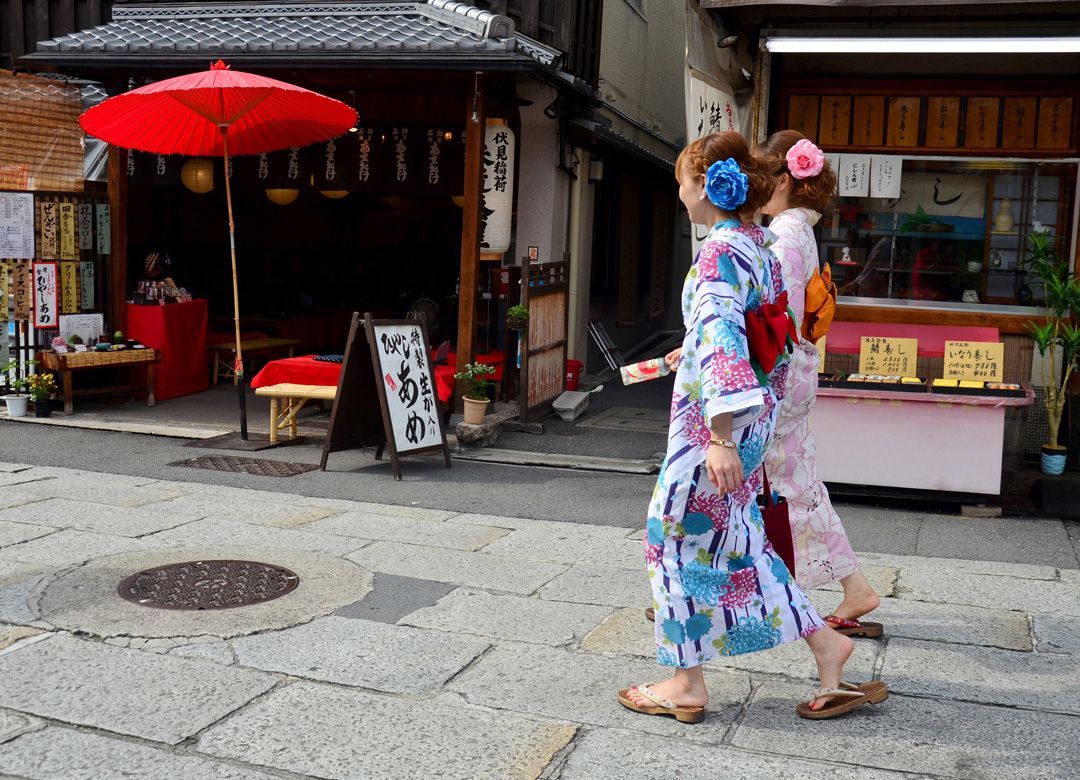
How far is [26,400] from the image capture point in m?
11.0

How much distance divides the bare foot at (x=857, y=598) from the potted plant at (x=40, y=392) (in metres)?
8.69

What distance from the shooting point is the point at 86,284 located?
38.9ft

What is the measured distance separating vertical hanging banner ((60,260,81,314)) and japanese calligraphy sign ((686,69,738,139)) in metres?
6.85

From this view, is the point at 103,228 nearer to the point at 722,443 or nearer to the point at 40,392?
the point at 40,392

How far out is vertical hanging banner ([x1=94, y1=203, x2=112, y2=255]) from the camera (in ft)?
39.1

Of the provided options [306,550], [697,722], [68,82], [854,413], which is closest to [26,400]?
[68,82]

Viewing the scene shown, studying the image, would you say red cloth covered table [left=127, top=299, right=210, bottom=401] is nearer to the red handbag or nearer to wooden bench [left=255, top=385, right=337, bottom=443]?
wooden bench [left=255, top=385, right=337, bottom=443]

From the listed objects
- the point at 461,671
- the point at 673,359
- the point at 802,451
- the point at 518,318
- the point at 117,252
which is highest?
the point at 117,252

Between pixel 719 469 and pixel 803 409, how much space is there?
126cm

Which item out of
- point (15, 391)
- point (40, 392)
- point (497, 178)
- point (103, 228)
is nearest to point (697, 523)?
point (497, 178)

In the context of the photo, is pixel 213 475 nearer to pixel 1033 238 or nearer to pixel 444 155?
pixel 444 155

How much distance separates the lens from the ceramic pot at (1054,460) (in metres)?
9.09

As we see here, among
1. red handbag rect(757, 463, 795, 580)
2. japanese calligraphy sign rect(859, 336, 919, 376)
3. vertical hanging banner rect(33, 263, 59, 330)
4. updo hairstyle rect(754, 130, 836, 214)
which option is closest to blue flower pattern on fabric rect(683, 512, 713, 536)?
red handbag rect(757, 463, 795, 580)

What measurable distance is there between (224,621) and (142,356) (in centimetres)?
738
